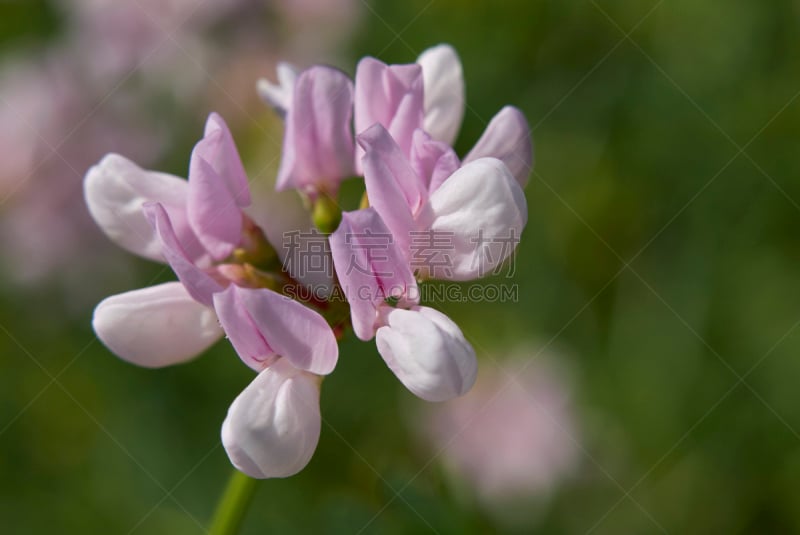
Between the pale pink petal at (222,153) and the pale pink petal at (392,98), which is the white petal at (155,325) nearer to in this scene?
the pale pink petal at (222,153)

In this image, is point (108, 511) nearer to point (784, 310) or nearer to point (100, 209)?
point (100, 209)

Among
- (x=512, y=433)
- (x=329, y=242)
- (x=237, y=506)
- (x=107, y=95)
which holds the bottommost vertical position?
(x=107, y=95)

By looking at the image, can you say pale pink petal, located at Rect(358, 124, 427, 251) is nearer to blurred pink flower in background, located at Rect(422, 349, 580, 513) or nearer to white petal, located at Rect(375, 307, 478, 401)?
white petal, located at Rect(375, 307, 478, 401)

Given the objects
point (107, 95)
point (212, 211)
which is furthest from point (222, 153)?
point (107, 95)

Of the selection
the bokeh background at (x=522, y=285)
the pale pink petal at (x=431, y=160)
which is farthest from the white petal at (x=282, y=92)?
the bokeh background at (x=522, y=285)

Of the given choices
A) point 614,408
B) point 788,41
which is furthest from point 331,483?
point 788,41

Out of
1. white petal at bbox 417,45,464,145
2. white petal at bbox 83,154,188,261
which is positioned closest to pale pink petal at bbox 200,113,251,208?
white petal at bbox 83,154,188,261

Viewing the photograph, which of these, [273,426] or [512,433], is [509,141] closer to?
[273,426]
